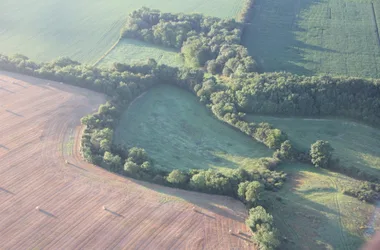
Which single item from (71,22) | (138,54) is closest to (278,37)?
(138,54)

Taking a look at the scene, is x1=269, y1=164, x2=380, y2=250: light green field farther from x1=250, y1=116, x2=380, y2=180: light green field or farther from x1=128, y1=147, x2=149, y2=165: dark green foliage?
x1=128, y1=147, x2=149, y2=165: dark green foliage

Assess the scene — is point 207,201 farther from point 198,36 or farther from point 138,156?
point 198,36

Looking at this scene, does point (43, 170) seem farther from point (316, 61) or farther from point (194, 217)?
point (316, 61)

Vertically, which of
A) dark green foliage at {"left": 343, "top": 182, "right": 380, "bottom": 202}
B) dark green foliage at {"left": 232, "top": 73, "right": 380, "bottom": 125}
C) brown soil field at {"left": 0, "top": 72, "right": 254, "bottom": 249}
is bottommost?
brown soil field at {"left": 0, "top": 72, "right": 254, "bottom": 249}

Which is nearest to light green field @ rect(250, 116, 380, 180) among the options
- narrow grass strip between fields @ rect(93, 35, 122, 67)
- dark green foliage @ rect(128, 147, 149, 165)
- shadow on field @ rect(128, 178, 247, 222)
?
shadow on field @ rect(128, 178, 247, 222)

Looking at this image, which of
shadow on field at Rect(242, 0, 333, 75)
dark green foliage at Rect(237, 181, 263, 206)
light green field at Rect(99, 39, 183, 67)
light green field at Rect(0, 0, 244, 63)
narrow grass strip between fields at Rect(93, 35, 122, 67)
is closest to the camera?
dark green foliage at Rect(237, 181, 263, 206)

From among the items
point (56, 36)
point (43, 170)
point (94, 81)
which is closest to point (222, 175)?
point (43, 170)

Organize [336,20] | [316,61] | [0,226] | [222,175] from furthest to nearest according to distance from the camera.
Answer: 1. [336,20]
2. [316,61]
3. [222,175]
4. [0,226]
